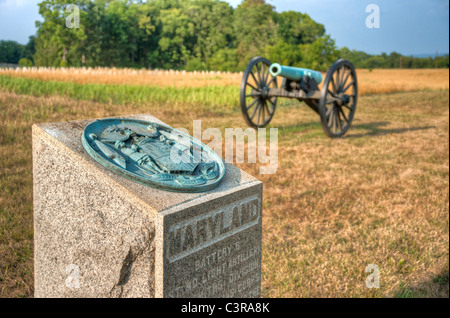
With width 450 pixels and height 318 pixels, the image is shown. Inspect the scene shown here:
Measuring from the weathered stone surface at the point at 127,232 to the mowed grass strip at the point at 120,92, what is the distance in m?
1.44

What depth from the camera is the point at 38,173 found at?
238 centimetres

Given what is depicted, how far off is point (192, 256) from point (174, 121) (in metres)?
5.62

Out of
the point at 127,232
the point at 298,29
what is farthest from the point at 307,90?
the point at 298,29

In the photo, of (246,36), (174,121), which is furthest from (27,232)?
(246,36)

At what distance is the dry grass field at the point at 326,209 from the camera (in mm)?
3158

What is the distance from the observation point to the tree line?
12.9 ft

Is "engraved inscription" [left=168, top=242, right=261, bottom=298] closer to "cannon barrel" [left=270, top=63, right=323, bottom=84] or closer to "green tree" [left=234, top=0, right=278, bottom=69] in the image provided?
"cannon barrel" [left=270, top=63, right=323, bottom=84]

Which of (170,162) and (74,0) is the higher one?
(74,0)

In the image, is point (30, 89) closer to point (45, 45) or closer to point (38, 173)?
point (45, 45)

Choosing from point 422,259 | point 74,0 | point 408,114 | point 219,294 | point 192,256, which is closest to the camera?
point 192,256

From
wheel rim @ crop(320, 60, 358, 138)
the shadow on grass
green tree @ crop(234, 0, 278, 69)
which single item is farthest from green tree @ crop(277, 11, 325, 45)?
wheel rim @ crop(320, 60, 358, 138)

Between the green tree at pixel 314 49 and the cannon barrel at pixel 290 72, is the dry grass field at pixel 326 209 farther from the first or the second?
the green tree at pixel 314 49

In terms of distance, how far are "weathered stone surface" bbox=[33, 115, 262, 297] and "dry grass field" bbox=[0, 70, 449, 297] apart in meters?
0.72

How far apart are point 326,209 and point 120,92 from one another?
308cm
